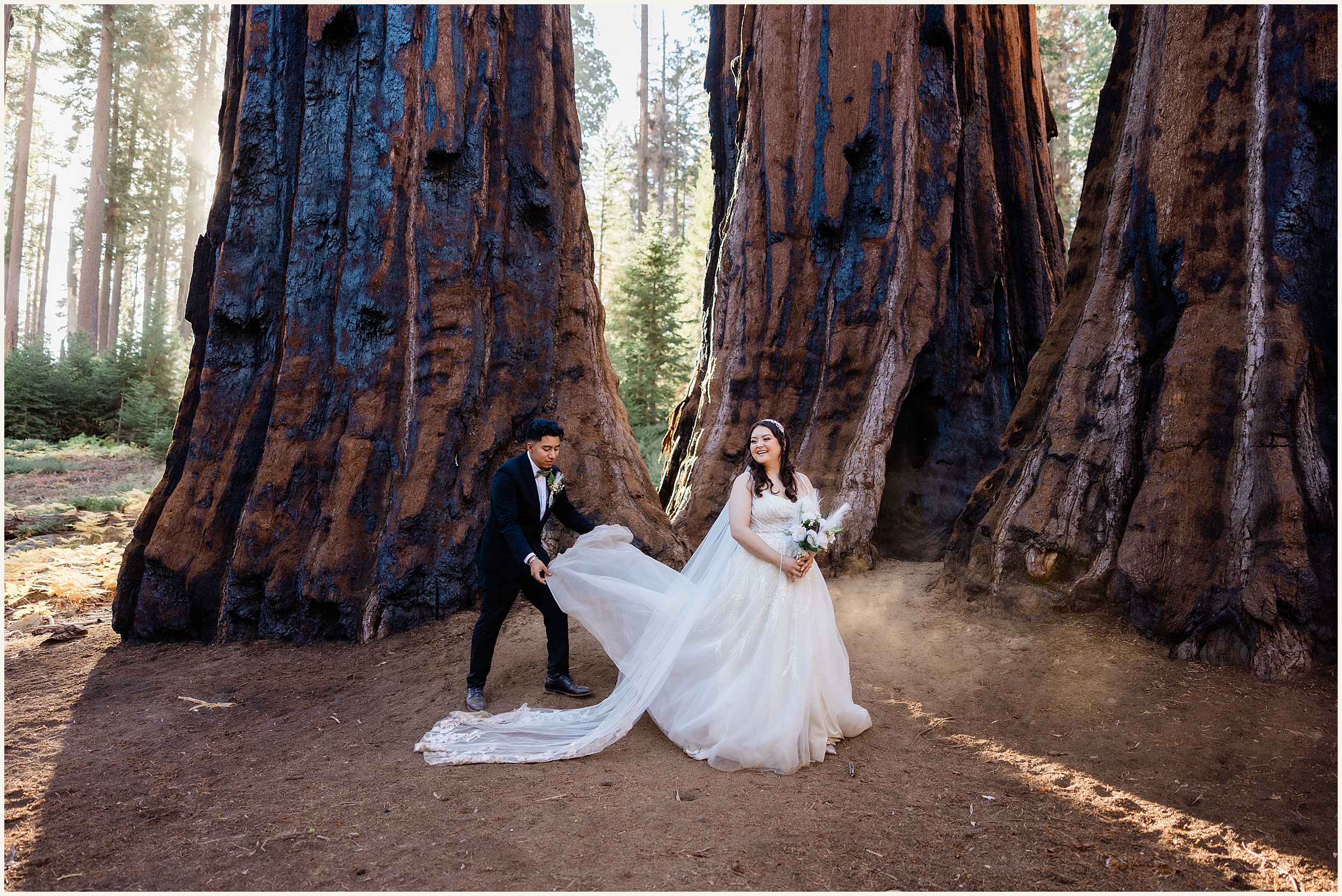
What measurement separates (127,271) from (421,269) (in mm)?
40504

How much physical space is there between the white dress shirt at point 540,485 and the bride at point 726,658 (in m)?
0.53

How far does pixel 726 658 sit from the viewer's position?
14.4 ft

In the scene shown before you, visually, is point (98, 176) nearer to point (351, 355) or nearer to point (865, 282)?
point (351, 355)

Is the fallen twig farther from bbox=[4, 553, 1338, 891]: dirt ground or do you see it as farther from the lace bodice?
the lace bodice

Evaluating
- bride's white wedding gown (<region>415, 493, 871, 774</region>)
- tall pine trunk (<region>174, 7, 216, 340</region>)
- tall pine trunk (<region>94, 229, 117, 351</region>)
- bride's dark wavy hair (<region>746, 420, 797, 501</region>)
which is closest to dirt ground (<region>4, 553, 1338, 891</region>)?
bride's white wedding gown (<region>415, 493, 871, 774</region>)

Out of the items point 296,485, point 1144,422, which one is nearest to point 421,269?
point 296,485

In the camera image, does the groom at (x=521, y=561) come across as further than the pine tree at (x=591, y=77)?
No

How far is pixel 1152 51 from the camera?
5.88 m

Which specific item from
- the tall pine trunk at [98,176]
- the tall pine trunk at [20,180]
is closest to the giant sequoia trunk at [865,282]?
the tall pine trunk at [98,176]

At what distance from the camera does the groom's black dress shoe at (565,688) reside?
5.01 meters

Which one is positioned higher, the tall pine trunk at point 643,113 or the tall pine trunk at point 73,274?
the tall pine trunk at point 643,113

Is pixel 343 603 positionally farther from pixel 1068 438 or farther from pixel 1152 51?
pixel 1152 51

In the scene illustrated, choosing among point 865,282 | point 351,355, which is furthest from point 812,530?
point 351,355

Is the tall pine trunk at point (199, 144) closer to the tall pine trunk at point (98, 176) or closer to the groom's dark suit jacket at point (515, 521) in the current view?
the tall pine trunk at point (98, 176)
